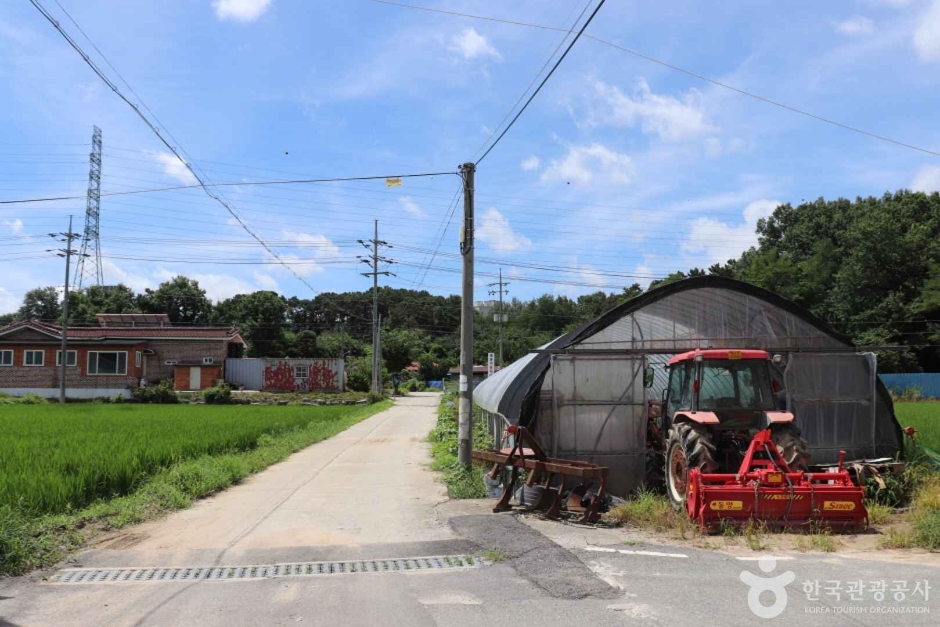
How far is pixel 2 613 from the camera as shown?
6051 mm

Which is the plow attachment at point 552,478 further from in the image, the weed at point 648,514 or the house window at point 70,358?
the house window at point 70,358

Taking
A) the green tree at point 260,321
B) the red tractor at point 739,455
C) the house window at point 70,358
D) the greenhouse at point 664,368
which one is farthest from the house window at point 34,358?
the red tractor at point 739,455

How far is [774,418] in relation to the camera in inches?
404

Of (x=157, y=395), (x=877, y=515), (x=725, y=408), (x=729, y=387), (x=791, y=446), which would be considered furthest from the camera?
(x=157, y=395)

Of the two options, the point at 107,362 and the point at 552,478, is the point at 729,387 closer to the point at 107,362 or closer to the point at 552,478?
the point at 552,478

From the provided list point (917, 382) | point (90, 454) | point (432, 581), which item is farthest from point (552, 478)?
point (917, 382)

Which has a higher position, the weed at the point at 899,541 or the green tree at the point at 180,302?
the green tree at the point at 180,302

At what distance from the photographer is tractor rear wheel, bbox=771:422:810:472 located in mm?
9875

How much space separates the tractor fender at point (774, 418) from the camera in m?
10.2

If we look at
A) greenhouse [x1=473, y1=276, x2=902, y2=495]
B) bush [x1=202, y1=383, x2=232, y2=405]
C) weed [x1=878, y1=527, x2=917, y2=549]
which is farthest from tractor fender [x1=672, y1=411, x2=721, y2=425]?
bush [x1=202, y1=383, x2=232, y2=405]

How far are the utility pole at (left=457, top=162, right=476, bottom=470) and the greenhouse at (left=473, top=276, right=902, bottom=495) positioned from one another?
773mm

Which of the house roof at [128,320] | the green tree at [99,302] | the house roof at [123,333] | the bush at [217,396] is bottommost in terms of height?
the bush at [217,396]

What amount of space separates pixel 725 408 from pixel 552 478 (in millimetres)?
2846

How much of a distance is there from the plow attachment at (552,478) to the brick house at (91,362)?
46212 mm
